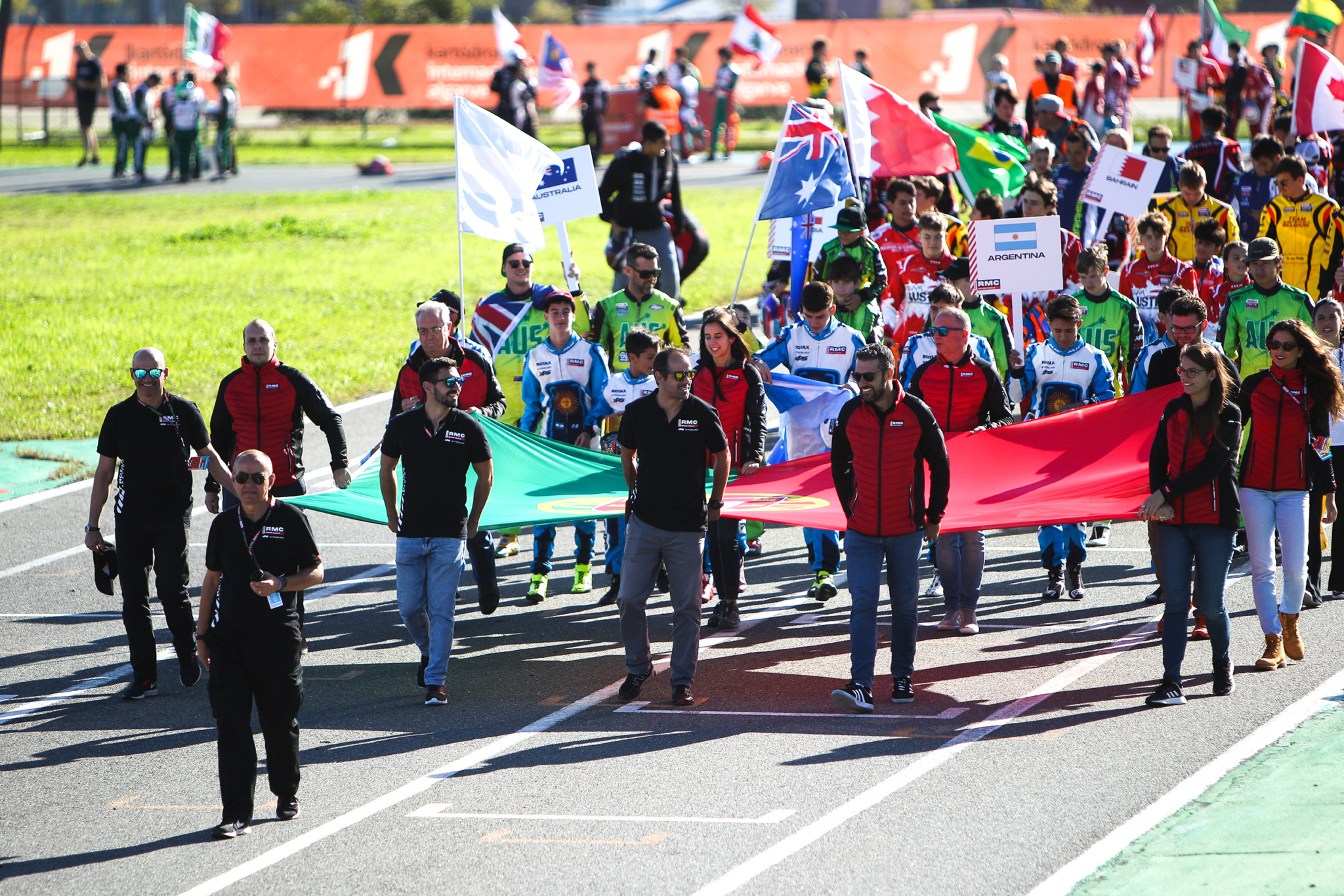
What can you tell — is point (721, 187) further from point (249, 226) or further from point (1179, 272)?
point (1179, 272)

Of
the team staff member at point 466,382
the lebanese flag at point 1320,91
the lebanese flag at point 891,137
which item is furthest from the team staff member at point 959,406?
the lebanese flag at point 1320,91

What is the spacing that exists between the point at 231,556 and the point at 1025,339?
9.13m

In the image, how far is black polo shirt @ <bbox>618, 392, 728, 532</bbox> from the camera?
9328 millimetres

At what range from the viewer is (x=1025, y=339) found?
15047 mm

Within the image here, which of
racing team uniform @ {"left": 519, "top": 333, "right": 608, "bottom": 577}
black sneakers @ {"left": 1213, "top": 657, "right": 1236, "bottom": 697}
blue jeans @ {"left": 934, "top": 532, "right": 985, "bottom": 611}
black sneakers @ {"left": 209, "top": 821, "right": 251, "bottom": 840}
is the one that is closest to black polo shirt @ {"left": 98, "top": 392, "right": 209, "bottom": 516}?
racing team uniform @ {"left": 519, "top": 333, "right": 608, "bottom": 577}

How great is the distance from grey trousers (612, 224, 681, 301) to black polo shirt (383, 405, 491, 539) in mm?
7098

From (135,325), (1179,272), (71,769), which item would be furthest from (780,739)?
(135,325)

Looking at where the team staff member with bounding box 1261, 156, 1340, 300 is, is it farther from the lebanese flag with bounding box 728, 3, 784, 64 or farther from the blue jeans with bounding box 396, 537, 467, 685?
the lebanese flag with bounding box 728, 3, 784, 64

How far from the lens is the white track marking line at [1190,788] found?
679cm

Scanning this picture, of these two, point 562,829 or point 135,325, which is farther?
point 135,325

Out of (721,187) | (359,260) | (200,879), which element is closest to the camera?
(200,879)

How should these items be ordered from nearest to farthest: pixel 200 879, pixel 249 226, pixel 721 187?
1. pixel 200 879
2. pixel 249 226
3. pixel 721 187

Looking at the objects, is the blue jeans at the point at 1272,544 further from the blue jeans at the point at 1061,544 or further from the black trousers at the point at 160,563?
the black trousers at the point at 160,563

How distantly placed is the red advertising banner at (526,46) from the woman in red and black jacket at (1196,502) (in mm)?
32615
